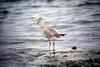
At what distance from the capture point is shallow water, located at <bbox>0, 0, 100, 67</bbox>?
37.9 ft

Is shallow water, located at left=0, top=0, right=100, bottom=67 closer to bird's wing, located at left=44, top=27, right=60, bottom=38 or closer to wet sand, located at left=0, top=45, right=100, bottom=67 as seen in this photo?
wet sand, located at left=0, top=45, right=100, bottom=67

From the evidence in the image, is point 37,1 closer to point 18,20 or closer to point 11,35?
point 18,20

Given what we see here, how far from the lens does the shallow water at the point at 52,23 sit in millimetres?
11539

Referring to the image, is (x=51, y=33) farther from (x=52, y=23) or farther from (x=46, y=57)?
(x=52, y=23)

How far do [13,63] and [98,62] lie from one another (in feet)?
7.41

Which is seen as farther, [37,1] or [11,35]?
[37,1]

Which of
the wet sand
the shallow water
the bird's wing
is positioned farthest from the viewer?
the shallow water

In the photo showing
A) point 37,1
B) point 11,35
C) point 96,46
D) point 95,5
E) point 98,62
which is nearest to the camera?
point 98,62

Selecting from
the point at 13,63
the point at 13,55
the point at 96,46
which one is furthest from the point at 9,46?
the point at 96,46

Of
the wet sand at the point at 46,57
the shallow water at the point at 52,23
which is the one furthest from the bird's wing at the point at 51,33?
the shallow water at the point at 52,23

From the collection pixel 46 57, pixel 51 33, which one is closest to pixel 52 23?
pixel 51 33

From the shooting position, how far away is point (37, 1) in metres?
19.8

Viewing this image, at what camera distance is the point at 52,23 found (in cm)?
1475

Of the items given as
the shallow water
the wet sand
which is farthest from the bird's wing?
the shallow water
